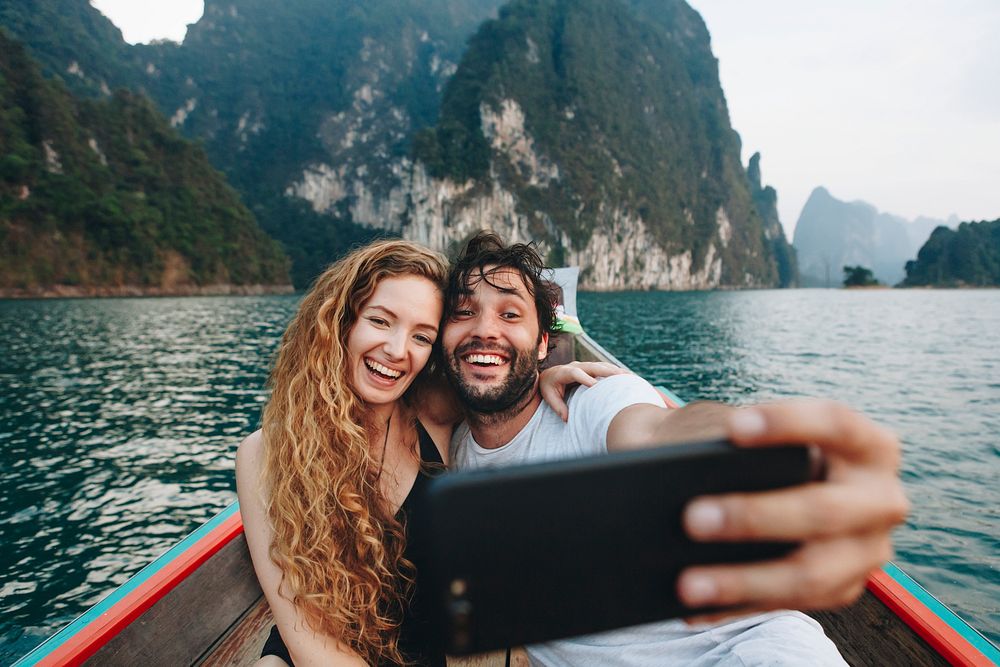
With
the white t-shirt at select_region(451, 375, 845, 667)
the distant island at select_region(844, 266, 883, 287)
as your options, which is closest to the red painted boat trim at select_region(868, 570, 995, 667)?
the white t-shirt at select_region(451, 375, 845, 667)

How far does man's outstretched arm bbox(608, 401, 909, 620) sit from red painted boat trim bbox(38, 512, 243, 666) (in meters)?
2.53

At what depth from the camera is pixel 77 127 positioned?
60938mm

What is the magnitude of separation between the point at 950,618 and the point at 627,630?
4.90 feet

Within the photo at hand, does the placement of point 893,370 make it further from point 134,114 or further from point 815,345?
point 134,114

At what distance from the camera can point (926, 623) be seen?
6.61ft

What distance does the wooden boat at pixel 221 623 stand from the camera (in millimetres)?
1944

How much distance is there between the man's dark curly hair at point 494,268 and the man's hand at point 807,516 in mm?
1809

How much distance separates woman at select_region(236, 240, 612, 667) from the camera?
1.69 m

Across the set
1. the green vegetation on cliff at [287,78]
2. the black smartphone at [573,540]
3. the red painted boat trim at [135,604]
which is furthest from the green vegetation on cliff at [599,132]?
the black smartphone at [573,540]

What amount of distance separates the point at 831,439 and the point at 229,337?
26724 millimetres

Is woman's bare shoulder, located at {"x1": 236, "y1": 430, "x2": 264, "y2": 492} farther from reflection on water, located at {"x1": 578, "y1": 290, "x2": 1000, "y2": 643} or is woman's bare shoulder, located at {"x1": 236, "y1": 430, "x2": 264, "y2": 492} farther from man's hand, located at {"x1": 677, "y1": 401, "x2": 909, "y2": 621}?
reflection on water, located at {"x1": 578, "y1": 290, "x2": 1000, "y2": 643}

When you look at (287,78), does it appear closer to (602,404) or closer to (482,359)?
(482,359)

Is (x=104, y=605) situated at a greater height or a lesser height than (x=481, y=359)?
lesser

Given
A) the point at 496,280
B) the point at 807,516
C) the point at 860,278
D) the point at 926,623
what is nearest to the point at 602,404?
the point at 496,280
